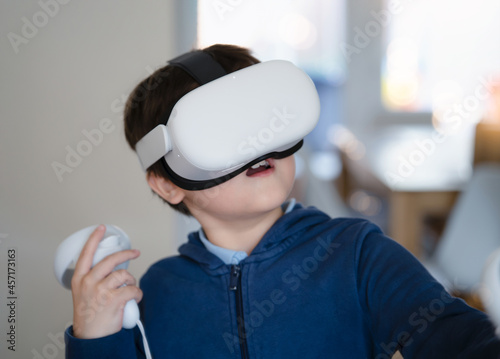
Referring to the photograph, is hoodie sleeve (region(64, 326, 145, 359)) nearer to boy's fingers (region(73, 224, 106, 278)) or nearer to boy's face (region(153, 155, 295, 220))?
boy's fingers (region(73, 224, 106, 278))

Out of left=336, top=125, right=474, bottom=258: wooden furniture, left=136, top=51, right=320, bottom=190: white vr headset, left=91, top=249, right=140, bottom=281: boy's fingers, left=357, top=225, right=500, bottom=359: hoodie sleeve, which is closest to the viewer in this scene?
left=357, top=225, right=500, bottom=359: hoodie sleeve

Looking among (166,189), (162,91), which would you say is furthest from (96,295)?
(162,91)

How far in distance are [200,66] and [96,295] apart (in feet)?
1.15

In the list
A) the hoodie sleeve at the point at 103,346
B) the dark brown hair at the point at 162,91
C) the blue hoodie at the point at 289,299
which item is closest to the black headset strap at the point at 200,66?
the dark brown hair at the point at 162,91

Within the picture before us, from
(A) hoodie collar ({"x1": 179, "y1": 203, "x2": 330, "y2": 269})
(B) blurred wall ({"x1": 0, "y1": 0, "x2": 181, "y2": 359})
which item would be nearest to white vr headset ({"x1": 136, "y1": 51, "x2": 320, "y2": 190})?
(A) hoodie collar ({"x1": 179, "y1": 203, "x2": 330, "y2": 269})

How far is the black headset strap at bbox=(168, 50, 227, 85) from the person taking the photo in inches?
29.2

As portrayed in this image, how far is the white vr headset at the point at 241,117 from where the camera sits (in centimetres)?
67

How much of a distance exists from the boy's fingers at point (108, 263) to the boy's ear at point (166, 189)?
11 centimetres

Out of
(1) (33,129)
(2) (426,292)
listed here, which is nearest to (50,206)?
(1) (33,129)

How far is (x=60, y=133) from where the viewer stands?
2.86 ft

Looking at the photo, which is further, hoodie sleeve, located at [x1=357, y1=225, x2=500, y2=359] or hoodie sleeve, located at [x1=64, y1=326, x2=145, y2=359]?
hoodie sleeve, located at [x1=64, y1=326, x2=145, y2=359]

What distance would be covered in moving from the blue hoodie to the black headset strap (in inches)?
9.4

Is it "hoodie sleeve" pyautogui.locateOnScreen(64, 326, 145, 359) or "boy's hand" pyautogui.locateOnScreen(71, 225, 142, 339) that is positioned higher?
"boy's hand" pyautogui.locateOnScreen(71, 225, 142, 339)

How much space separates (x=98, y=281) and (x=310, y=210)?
1.08 feet
